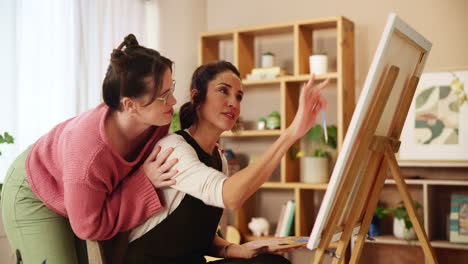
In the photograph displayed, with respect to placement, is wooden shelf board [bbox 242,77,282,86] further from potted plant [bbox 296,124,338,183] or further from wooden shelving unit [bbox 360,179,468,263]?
wooden shelving unit [bbox 360,179,468,263]

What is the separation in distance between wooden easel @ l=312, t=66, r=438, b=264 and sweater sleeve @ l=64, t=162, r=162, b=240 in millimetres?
534

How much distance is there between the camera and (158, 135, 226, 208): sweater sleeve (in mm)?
1533

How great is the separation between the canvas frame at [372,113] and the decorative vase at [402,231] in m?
1.72

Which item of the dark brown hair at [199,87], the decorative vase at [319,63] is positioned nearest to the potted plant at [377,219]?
the decorative vase at [319,63]

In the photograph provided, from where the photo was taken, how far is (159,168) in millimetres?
1625

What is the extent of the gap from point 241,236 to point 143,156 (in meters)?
2.61

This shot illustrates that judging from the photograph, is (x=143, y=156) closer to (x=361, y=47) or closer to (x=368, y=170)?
(x=368, y=170)

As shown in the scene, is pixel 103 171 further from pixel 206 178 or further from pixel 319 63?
pixel 319 63

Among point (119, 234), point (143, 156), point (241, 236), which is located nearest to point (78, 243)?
point (119, 234)

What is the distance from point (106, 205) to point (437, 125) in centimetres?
268

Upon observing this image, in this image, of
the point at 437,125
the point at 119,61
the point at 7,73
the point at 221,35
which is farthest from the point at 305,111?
the point at 221,35

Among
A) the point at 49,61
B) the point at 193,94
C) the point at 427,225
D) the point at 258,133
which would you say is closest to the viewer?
the point at 193,94

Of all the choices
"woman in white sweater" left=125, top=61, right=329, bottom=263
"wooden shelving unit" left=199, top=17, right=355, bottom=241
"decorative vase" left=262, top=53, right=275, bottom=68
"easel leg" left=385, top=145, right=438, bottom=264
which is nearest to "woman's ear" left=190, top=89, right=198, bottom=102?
"woman in white sweater" left=125, top=61, right=329, bottom=263

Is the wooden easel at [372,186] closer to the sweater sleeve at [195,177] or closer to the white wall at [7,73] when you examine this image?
the sweater sleeve at [195,177]
